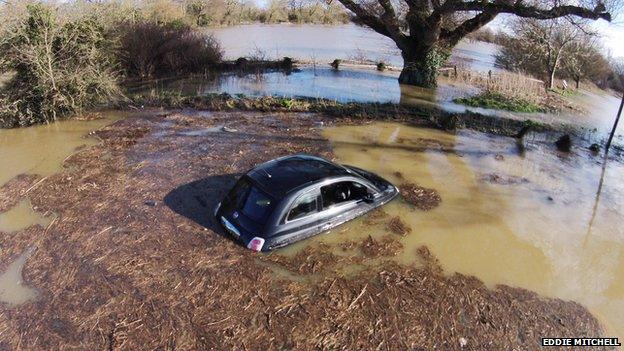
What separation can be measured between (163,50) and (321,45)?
58.8ft

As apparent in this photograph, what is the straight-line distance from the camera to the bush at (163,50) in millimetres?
22172

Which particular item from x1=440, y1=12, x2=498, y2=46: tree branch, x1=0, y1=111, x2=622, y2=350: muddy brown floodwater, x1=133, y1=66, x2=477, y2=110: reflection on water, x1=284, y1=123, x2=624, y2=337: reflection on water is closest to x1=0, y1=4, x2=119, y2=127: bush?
x1=0, y1=111, x2=622, y2=350: muddy brown floodwater

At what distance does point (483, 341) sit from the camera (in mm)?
5922

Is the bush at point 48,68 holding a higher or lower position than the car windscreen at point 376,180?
higher

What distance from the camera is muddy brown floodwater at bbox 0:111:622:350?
5863mm

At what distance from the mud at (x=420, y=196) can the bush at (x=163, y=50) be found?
17.1 meters

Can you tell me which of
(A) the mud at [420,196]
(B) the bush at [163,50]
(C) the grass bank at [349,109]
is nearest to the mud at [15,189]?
(C) the grass bank at [349,109]

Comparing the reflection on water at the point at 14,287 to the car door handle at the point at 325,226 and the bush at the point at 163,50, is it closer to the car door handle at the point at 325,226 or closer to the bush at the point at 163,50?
the car door handle at the point at 325,226

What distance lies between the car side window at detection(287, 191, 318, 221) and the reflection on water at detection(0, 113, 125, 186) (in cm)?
697

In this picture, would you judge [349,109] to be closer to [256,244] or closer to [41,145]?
[256,244]

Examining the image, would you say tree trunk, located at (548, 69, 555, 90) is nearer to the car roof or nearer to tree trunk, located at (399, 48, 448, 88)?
tree trunk, located at (399, 48, 448, 88)

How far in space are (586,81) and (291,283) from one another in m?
38.4

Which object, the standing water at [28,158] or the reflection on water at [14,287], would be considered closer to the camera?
the reflection on water at [14,287]

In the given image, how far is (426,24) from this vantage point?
21.6m
